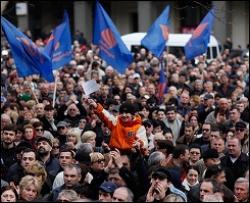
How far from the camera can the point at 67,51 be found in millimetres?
19391

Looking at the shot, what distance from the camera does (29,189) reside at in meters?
8.13

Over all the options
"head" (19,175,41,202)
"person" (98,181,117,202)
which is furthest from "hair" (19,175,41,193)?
"person" (98,181,117,202)

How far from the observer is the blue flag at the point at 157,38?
19.3 metres

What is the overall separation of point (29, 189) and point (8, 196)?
1.25 feet

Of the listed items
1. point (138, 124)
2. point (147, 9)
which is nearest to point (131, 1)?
point (147, 9)

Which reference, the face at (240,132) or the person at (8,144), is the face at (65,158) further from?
the face at (240,132)

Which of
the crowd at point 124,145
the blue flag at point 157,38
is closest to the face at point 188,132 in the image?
the crowd at point 124,145

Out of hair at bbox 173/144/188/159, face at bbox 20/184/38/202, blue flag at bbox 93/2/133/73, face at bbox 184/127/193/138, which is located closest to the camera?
face at bbox 20/184/38/202

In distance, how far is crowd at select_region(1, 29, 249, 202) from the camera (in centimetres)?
798

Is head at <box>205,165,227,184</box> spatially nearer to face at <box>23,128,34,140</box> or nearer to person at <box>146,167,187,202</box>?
person at <box>146,167,187,202</box>

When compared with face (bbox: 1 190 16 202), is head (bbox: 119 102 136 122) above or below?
above

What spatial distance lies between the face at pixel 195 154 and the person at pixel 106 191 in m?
2.73

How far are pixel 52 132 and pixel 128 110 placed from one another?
12.3ft

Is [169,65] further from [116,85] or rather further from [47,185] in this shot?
[47,185]
